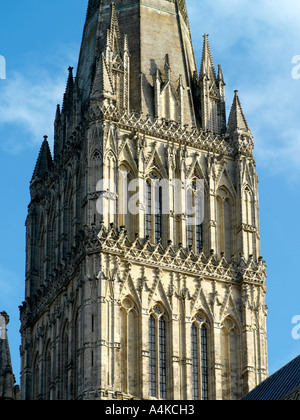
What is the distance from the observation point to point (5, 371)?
7031 centimetres

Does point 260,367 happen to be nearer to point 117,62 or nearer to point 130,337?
point 130,337

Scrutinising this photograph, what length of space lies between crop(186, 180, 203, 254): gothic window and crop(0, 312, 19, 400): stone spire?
975 centimetres

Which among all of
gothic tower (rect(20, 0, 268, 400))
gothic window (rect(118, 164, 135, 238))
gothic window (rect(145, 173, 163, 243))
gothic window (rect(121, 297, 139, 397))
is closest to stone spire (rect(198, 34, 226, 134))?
gothic tower (rect(20, 0, 268, 400))

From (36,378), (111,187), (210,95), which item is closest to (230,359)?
(111,187)

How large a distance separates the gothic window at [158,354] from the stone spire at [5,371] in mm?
6250

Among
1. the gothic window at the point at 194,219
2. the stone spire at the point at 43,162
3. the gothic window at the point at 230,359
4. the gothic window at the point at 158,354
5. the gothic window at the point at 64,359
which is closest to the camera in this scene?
the gothic window at the point at 158,354

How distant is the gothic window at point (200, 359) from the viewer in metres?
72.9

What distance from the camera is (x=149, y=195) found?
76312mm

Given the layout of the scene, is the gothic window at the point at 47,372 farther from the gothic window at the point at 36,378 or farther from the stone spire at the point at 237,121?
the stone spire at the point at 237,121

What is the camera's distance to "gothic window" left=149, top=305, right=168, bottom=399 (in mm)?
71812

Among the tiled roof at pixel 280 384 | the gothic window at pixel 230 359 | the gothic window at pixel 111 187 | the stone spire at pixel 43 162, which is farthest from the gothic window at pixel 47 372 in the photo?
the tiled roof at pixel 280 384

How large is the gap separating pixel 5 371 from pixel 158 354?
7.23 m

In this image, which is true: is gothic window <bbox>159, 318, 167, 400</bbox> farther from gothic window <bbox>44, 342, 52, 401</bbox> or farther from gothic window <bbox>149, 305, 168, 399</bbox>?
gothic window <bbox>44, 342, 52, 401</bbox>
